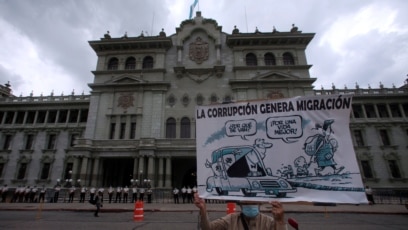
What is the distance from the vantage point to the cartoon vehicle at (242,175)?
3158 mm

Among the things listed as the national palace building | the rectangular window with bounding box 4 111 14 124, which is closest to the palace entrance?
the national palace building

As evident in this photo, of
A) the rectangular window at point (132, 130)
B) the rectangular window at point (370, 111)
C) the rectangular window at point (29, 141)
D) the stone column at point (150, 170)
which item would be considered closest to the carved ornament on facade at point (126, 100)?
the rectangular window at point (132, 130)

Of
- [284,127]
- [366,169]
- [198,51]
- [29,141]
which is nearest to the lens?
[284,127]

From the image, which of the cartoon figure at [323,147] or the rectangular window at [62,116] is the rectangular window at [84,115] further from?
the cartoon figure at [323,147]

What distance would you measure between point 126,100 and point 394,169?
120 ft

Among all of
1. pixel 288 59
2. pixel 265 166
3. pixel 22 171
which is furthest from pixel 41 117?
pixel 265 166

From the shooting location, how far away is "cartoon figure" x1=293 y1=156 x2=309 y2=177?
10.2 ft

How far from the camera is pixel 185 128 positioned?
98.0 feet

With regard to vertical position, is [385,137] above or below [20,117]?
below

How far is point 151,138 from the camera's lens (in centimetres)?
2647

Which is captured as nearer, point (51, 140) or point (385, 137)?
point (385, 137)

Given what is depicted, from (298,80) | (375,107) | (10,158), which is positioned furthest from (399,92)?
(10,158)

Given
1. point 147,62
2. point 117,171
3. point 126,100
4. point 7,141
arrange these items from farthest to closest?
1. point 7,141
2. point 147,62
3. point 126,100
4. point 117,171

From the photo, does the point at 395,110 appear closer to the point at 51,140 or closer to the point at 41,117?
the point at 51,140
